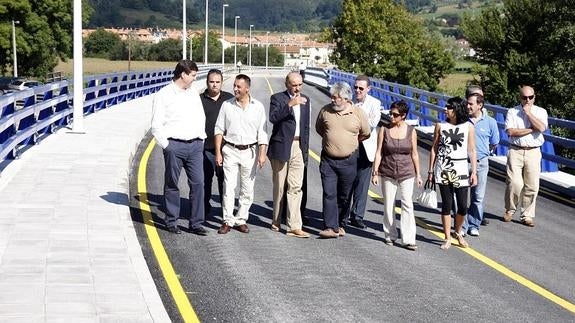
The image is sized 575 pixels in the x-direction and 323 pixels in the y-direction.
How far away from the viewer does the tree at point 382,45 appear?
97875mm

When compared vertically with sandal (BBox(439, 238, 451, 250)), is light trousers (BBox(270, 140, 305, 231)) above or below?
above

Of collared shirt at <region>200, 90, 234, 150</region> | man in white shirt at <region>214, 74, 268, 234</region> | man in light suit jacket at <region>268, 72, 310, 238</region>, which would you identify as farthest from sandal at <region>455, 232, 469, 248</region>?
collared shirt at <region>200, 90, 234, 150</region>

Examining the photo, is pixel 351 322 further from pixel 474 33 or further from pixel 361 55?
pixel 361 55

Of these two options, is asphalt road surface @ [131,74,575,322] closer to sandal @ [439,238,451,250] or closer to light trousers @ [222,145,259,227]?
sandal @ [439,238,451,250]

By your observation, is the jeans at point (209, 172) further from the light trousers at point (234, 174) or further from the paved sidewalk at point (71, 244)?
the paved sidewalk at point (71, 244)

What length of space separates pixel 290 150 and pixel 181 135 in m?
1.25

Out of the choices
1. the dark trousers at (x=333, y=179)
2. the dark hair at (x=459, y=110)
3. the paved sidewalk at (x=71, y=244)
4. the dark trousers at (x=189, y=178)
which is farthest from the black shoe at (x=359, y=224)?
the paved sidewalk at (x=71, y=244)

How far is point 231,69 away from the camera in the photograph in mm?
94875

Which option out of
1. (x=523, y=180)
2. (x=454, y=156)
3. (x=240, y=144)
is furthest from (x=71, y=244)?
(x=523, y=180)

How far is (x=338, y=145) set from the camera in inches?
400

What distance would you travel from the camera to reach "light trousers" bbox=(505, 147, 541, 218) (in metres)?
12.1

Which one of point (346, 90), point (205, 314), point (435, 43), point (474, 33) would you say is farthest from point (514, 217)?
point (435, 43)

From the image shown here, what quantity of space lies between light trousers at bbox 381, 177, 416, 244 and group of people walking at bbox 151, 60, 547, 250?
0.04 feet

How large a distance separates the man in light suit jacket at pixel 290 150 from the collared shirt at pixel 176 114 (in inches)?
34.2
